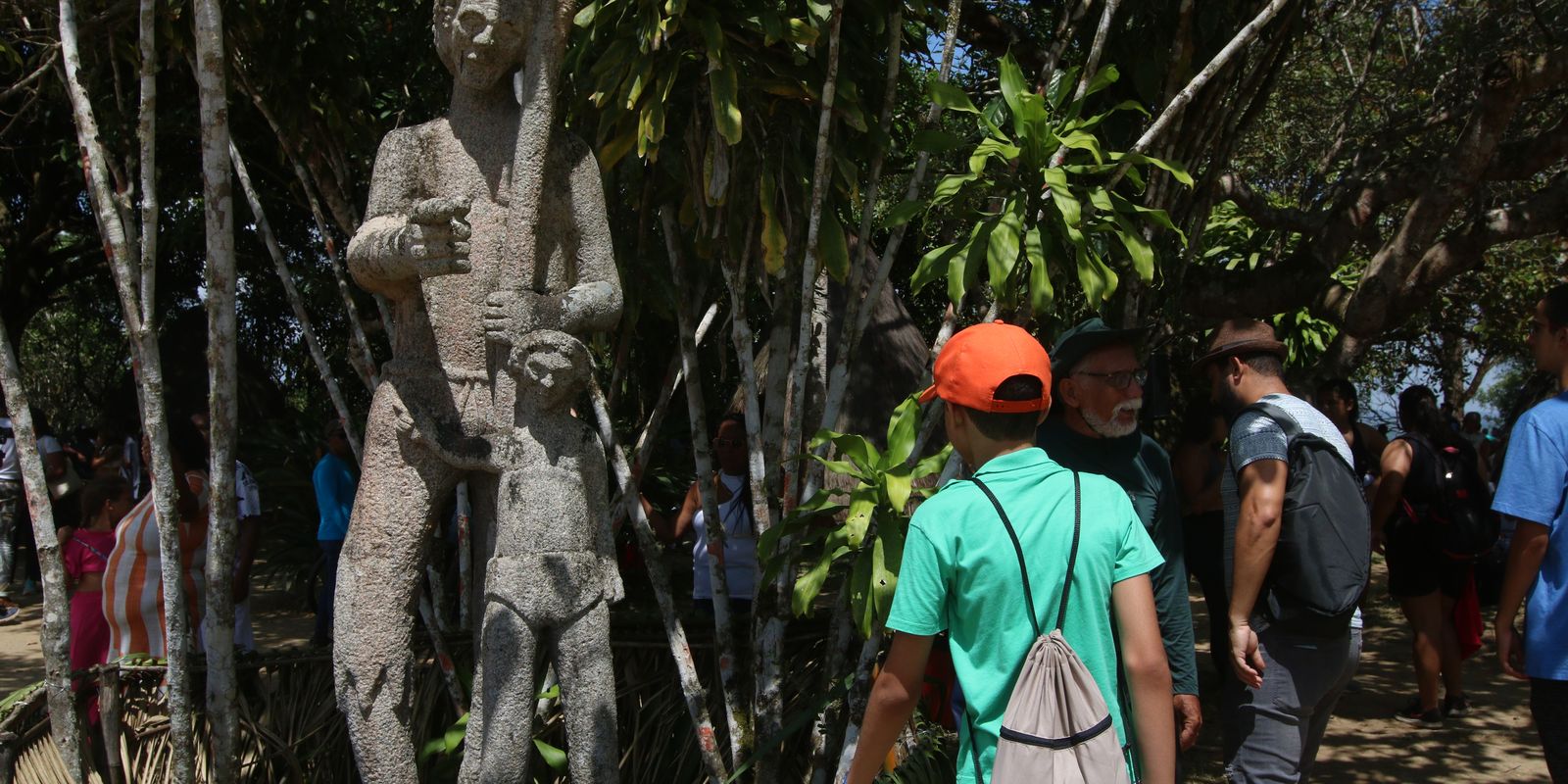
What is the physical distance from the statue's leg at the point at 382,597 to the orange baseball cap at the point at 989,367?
1.79 meters

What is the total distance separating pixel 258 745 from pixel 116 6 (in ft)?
11.0

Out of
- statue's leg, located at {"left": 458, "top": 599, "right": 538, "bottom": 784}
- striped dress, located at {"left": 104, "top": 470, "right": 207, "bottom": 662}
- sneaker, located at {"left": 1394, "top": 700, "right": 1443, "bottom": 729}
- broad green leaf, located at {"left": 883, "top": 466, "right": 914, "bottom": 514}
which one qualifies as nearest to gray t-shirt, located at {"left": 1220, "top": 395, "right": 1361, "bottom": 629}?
broad green leaf, located at {"left": 883, "top": 466, "right": 914, "bottom": 514}

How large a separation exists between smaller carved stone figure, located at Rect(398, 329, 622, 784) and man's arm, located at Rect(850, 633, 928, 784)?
52.6 inches

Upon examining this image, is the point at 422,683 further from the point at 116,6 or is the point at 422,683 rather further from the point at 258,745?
the point at 116,6

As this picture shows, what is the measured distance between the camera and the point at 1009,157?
3.88m

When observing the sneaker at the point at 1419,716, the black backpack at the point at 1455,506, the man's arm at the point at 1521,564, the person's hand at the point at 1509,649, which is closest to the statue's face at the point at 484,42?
the man's arm at the point at 1521,564

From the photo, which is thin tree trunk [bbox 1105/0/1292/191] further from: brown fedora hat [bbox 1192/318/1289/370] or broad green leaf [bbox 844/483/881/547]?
broad green leaf [bbox 844/483/881/547]

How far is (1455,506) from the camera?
618cm

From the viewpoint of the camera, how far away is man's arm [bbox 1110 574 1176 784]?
2.20m

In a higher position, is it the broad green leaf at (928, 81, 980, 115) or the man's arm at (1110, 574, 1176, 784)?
the broad green leaf at (928, 81, 980, 115)

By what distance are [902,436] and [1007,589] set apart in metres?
1.67

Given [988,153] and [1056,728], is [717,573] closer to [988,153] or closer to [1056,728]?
[988,153]

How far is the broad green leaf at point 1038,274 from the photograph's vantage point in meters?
3.79

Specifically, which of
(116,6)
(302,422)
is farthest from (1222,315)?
Result: (302,422)
